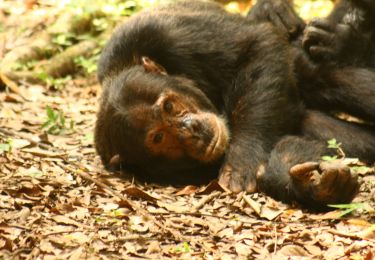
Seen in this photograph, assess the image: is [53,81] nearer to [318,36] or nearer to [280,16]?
[280,16]

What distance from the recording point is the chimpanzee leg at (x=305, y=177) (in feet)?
15.8

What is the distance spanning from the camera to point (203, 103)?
253 inches

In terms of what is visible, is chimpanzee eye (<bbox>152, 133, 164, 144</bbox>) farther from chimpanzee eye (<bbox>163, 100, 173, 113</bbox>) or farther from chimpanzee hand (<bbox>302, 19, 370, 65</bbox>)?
chimpanzee hand (<bbox>302, 19, 370, 65</bbox>)

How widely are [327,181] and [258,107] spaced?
1607mm

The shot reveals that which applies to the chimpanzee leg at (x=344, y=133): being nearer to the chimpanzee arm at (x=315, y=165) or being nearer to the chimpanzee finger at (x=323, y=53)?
the chimpanzee arm at (x=315, y=165)

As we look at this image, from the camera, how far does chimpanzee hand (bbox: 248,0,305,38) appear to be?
7.31 m

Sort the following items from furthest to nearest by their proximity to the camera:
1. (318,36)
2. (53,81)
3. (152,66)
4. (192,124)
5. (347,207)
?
(53,81)
(318,36)
(152,66)
(192,124)
(347,207)

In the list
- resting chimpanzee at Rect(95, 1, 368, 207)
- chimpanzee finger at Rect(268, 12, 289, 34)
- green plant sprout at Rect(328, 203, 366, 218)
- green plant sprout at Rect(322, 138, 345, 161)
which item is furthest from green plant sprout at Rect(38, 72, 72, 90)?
green plant sprout at Rect(328, 203, 366, 218)

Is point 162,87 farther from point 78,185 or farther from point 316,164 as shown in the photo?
point 316,164

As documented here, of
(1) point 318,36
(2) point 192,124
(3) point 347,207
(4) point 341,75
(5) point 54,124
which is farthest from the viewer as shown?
(5) point 54,124

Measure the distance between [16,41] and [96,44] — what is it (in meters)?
1.51

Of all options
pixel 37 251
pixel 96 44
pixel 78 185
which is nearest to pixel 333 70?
pixel 78 185

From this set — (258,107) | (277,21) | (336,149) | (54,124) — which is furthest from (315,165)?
(54,124)

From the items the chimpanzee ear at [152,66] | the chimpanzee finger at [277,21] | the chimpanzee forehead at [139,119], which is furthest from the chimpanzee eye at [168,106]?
the chimpanzee finger at [277,21]
